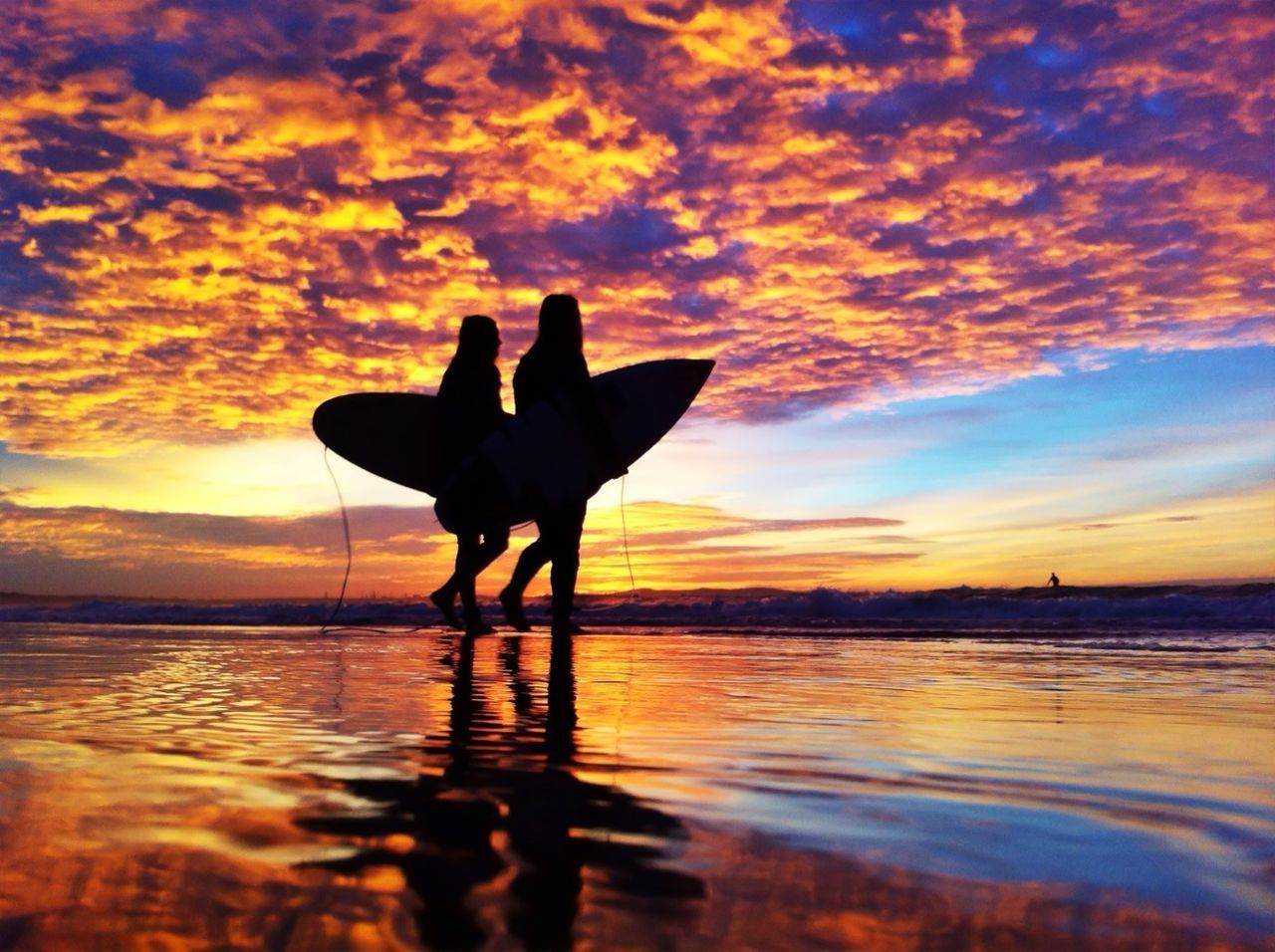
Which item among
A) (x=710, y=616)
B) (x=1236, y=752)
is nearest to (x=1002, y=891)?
(x=1236, y=752)

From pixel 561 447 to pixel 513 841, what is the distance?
505 centimetres

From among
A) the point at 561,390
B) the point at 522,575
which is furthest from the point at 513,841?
the point at 522,575

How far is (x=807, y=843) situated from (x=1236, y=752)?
164cm

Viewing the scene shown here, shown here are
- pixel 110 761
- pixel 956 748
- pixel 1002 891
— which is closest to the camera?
pixel 1002 891

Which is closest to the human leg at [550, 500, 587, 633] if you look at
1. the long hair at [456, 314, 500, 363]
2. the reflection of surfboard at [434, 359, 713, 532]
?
the reflection of surfboard at [434, 359, 713, 532]

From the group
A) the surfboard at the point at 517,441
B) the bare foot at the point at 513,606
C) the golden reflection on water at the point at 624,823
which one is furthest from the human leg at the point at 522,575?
the golden reflection on water at the point at 624,823

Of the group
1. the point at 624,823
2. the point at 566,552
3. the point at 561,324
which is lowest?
the point at 624,823

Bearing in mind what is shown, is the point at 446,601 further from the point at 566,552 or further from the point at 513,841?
the point at 513,841

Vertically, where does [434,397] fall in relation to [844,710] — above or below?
above

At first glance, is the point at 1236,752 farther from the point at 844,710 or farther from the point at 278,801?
the point at 278,801

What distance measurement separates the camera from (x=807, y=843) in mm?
1322

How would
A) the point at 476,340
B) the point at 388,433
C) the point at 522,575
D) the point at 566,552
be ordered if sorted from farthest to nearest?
the point at 388,433, the point at 476,340, the point at 522,575, the point at 566,552

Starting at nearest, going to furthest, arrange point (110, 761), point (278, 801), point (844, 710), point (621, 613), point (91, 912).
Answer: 1. point (91, 912)
2. point (278, 801)
3. point (110, 761)
4. point (844, 710)
5. point (621, 613)

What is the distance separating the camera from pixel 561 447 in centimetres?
629
